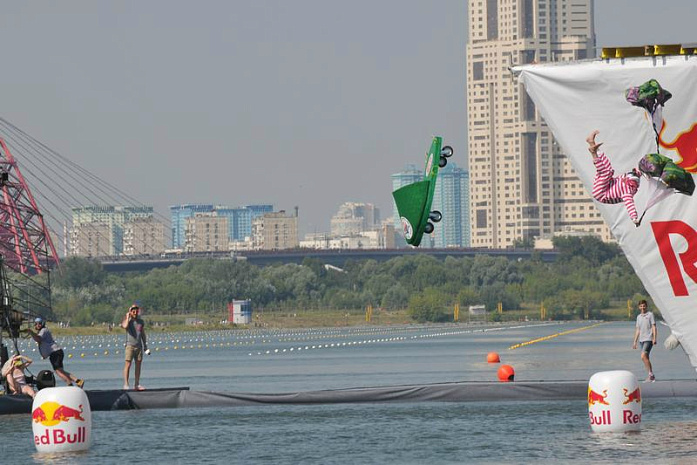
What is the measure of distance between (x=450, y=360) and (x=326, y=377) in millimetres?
15148

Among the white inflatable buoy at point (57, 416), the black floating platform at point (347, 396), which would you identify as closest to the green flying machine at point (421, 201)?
the white inflatable buoy at point (57, 416)

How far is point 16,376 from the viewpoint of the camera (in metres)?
35.8

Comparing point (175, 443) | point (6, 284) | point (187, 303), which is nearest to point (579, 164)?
point (175, 443)

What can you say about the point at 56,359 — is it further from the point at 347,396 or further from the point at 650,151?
the point at 650,151

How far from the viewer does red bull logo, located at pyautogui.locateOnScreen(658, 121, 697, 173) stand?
2703 cm

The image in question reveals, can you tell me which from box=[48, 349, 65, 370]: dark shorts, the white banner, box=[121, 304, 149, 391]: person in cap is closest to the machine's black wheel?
the white banner

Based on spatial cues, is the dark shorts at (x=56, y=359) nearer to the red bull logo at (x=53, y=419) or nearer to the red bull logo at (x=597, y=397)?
the red bull logo at (x=53, y=419)

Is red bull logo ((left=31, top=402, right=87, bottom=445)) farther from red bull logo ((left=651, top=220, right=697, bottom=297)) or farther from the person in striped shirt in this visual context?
red bull logo ((left=651, top=220, right=697, bottom=297))

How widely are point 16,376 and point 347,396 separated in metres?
7.38

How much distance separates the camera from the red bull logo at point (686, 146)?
2703 cm

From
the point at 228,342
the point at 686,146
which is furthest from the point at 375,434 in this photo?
the point at 228,342

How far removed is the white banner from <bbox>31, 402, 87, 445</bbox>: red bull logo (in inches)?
386

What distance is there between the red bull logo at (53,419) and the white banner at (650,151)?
32.2ft

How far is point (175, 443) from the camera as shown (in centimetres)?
3047
